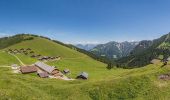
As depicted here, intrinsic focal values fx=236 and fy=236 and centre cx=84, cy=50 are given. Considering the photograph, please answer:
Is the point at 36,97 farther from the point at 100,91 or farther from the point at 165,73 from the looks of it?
the point at 165,73

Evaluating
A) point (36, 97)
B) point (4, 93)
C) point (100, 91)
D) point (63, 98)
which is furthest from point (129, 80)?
point (4, 93)

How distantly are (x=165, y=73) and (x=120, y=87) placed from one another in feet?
59.5

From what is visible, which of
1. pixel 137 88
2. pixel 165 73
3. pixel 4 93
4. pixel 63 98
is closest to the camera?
pixel 4 93

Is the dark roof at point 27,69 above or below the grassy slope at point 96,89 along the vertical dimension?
above

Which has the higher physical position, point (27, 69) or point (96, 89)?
point (27, 69)

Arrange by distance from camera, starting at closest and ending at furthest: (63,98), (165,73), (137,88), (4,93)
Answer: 1. (4,93)
2. (63,98)
3. (137,88)
4. (165,73)

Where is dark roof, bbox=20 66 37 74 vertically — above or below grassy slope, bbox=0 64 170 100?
above

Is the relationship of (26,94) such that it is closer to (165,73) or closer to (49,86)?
(49,86)

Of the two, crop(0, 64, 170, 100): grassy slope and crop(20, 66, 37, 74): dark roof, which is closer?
crop(0, 64, 170, 100): grassy slope

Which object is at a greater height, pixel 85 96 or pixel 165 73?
pixel 165 73

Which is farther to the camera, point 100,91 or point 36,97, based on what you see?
point 100,91

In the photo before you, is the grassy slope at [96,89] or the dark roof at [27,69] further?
the dark roof at [27,69]

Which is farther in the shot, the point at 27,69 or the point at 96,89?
the point at 27,69

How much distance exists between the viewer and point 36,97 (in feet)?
226
